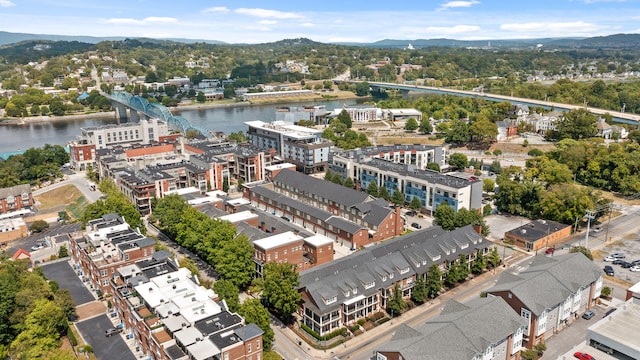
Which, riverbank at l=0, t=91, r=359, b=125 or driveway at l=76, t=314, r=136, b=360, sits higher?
riverbank at l=0, t=91, r=359, b=125

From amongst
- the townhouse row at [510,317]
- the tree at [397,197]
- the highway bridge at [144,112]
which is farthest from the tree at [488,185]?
the highway bridge at [144,112]

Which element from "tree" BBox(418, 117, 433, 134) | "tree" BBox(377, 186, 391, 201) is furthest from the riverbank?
"tree" BBox(377, 186, 391, 201)

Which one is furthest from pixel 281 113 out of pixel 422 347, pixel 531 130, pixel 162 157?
pixel 422 347

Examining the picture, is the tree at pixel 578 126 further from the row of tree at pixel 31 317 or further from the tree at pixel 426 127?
the row of tree at pixel 31 317

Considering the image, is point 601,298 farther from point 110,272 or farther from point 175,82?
point 175,82

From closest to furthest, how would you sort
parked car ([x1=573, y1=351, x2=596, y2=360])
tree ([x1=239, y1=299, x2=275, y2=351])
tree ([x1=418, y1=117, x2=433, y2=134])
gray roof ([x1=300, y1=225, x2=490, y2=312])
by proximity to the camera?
parked car ([x1=573, y1=351, x2=596, y2=360]), tree ([x1=239, y1=299, x2=275, y2=351]), gray roof ([x1=300, y1=225, x2=490, y2=312]), tree ([x1=418, y1=117, x2=433, y2=134])

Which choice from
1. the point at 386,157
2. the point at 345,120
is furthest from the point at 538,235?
the point at 345,120

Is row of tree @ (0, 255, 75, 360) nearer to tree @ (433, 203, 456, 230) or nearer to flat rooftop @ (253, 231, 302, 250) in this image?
flat rooftop @ (253, 231, 302, 250)
